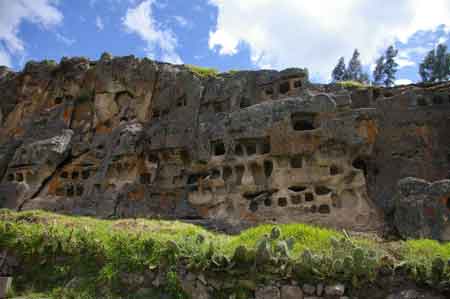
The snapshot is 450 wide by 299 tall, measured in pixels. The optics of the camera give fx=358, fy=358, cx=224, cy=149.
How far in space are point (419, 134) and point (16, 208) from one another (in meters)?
26.4

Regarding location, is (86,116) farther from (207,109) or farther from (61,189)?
(207,109)

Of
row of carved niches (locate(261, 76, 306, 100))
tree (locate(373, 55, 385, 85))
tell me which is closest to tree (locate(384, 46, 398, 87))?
tree (locate(373, 55, 385, 85))

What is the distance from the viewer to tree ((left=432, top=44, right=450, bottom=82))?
135 feet

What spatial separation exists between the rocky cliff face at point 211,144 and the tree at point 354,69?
24.3m

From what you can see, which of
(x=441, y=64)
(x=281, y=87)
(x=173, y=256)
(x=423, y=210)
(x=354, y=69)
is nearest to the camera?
(x=173, y=256)

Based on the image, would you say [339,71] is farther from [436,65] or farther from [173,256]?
[173,256]

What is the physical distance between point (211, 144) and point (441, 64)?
33.8m

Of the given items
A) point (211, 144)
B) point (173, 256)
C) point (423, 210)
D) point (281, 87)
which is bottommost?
point (173, 256)

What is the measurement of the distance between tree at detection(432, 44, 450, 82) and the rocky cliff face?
18.2m

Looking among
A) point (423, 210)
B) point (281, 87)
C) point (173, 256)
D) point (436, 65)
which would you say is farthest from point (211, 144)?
point (436, 65)

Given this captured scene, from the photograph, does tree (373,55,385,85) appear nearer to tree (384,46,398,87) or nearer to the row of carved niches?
tree (384,46,398,87)

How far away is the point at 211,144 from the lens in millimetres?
22734

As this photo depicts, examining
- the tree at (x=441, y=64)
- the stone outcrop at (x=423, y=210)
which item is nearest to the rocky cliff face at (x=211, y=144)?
the stone outcrop at (x=423, y=210)

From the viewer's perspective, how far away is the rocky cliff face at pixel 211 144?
65.8 feet
